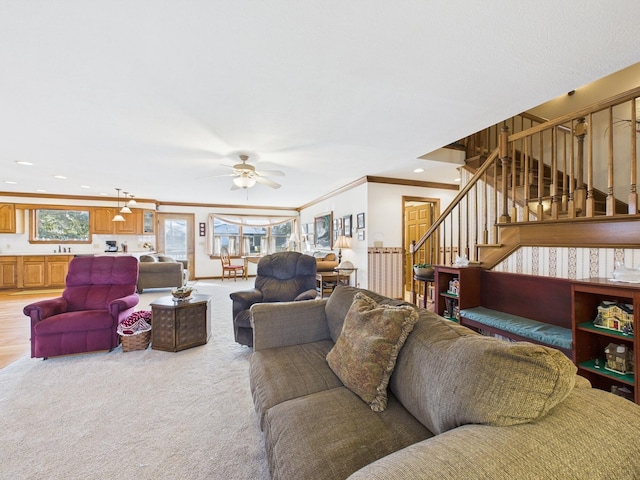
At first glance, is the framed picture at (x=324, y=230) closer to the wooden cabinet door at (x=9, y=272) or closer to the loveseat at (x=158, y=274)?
the loveseat at (x=158, y=274)

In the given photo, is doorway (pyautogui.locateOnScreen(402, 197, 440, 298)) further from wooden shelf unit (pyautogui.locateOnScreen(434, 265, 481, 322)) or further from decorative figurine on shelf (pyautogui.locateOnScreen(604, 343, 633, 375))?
decorative figurine on shelf (pyautogui.locateOnScreen(604, 343, 633, 375))

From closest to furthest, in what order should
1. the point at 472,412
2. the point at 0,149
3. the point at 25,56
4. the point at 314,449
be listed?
the point at 472,412, the point at 314,449, the point at 25,56, the point at 0,149

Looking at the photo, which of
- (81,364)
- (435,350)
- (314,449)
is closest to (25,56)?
(81,364)

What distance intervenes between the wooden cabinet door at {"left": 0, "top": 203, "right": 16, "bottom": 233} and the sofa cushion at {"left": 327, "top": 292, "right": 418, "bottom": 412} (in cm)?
921

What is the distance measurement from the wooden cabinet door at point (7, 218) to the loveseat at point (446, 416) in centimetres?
878

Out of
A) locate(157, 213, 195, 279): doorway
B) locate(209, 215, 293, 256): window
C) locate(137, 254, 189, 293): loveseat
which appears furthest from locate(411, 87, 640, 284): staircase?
locate(157, 213, 195, 279): doorway

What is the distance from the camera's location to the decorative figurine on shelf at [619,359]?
1726 millimetres

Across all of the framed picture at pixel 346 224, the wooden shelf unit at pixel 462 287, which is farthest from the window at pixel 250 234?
the wooden shelf unit at pixel 462 287

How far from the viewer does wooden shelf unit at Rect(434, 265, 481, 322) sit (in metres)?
2.84

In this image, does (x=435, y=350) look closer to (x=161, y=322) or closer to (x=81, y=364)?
(x=161, y=322)

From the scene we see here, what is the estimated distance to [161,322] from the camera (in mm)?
2889

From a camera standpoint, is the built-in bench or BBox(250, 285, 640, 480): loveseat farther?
the built-in bench

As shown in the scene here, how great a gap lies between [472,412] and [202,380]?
2.17 m

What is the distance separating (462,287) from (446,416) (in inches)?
86.8
